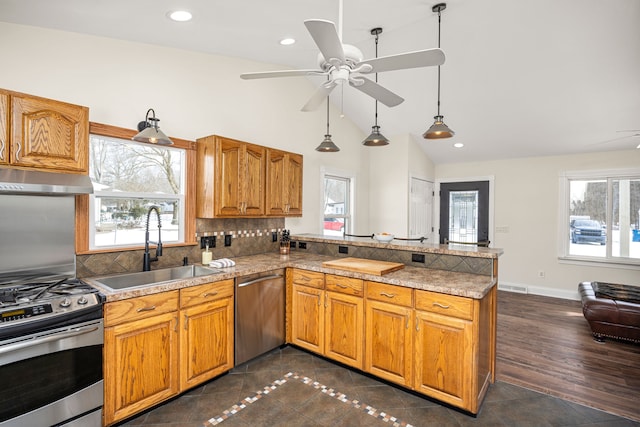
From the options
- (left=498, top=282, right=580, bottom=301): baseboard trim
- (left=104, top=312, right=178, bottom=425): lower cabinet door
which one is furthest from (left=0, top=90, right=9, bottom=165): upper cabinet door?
(left=498, top=282, right=580, bottom=301): baseboard trim

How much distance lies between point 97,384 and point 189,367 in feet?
2.07

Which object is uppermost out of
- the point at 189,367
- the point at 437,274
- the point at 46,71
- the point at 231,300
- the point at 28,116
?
the point at 46,71

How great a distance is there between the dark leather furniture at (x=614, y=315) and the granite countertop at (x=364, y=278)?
1.97 metres

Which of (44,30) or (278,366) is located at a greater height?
(44,30)

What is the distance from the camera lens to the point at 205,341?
2.61 m

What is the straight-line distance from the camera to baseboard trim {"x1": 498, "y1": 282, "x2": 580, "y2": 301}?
17.3ft

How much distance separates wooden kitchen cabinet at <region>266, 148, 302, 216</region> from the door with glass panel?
3394mm

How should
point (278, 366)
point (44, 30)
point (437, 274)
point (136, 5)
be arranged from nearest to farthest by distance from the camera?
point (136, 5) → point (44, 30) → point (437, 274) → point (278, 366)

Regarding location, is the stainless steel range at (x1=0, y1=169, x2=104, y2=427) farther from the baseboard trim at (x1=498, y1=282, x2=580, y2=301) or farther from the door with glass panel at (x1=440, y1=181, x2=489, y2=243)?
the baseboard trim at (x1=498, y1=282, x2=580, y2=301)

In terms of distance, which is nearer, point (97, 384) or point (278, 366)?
point (97, 384)

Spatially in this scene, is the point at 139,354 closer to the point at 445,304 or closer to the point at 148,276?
the point at 148,276

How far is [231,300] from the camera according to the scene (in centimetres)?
279

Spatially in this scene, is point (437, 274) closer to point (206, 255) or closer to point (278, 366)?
point (278, 366)

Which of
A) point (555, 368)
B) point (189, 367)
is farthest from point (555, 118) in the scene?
point (189, 367)
